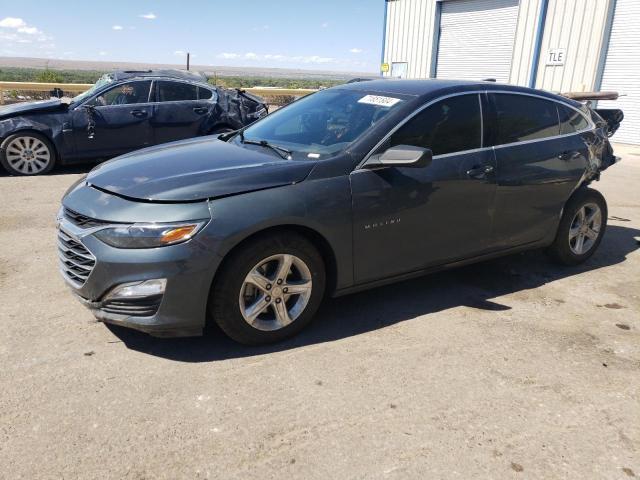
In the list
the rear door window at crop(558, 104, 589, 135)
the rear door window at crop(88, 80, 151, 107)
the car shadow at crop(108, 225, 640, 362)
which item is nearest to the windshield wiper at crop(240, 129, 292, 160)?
the car shadow at crop(108, 225, 640, 362)

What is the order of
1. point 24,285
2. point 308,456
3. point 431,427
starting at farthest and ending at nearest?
1. point 24,285
2. point 431,427
3. point 308,456

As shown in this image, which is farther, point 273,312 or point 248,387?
point 273,312

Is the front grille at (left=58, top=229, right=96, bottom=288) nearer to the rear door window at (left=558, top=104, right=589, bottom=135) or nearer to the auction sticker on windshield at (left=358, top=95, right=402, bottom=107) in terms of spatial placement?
the auction sticker on windshield at (left=358, top=95, right=402, bottom=107)

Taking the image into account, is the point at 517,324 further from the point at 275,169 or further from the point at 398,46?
the point at 398,46

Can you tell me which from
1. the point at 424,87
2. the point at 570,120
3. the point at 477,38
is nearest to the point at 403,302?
the point at 424,87

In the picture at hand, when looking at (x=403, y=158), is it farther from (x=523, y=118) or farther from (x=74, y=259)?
(x=74, y=259)

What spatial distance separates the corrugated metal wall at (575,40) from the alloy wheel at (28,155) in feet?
42.6

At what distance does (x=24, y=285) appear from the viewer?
14.2ft

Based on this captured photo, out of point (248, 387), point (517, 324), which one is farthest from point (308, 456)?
point (517, 324)

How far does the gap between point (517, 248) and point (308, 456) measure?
281 centimetres

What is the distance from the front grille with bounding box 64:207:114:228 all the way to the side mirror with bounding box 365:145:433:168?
5.45ft

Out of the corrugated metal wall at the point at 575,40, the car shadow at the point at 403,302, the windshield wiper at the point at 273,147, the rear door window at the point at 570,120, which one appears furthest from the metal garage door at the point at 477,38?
the windshield wiper at the point at 273,147

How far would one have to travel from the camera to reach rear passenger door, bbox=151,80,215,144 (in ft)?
29.8

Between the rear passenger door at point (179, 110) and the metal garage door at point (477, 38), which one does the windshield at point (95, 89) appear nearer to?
the rear passenger door at point (179, 110)
